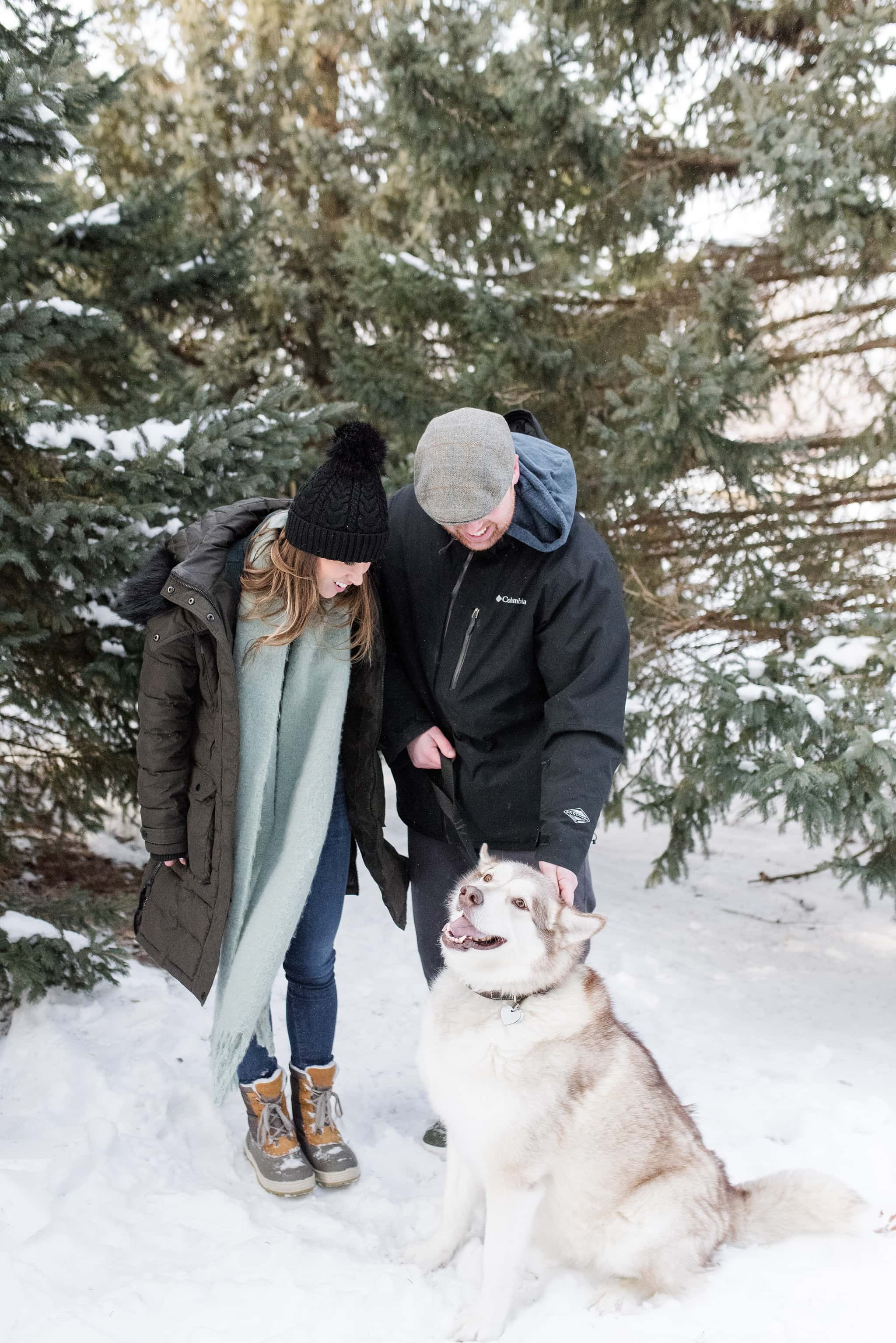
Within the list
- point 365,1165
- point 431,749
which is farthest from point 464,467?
point 365,1165

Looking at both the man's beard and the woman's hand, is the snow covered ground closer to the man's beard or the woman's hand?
the woman's hand

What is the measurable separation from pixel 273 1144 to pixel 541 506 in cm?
232

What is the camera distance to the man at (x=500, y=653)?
250cm

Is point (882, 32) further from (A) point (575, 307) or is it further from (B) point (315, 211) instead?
(B) point (315, 211)

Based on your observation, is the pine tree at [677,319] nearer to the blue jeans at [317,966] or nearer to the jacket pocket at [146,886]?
the blue jeans at [317,966]

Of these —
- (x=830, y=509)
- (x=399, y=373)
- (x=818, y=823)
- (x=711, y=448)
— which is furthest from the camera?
(x=399, y=373)

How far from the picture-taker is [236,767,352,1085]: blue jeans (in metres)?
3.05

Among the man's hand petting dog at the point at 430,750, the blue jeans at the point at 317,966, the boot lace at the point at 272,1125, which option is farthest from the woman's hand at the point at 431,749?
the boot lace at the point at 272,1125

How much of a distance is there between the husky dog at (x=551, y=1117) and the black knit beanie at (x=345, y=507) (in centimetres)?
95

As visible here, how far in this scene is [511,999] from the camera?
2.59m

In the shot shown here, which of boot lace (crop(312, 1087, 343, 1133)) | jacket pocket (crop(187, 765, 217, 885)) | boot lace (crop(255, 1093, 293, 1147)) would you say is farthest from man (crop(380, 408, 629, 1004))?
boot lace (crop(255, 1093, 293, 1147))

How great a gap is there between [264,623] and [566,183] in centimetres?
445

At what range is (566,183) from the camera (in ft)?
18.9

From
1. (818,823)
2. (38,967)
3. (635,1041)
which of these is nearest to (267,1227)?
(635,1041)
